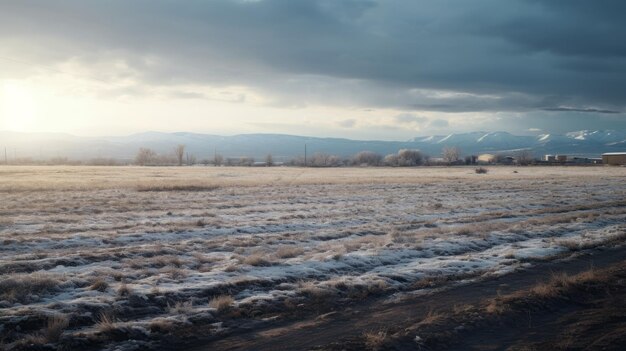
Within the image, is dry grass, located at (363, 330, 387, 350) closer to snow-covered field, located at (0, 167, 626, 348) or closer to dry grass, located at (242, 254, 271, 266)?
snow-covered field, located at (0, 167, 626, 348)

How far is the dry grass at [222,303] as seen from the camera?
920cm

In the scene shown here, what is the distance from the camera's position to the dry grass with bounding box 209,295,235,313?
9.20 m

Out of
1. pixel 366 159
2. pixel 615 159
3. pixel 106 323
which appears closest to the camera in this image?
pixel 106 323

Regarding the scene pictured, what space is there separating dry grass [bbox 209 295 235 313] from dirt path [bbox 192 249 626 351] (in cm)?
108

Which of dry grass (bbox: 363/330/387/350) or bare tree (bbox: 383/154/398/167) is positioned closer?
dry grass (bbox: 363/330/387/350)

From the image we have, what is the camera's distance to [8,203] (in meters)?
29.8

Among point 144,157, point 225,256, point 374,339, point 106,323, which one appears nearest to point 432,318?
point 374,339

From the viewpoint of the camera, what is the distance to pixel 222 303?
930 cm

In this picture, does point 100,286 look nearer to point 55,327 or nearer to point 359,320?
point 55,327

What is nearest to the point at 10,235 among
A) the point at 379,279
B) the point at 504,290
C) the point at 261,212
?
the point at 261,212

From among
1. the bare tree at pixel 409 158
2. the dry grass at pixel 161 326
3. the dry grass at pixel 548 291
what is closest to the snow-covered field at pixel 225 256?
the dry grass at pixel 161 326

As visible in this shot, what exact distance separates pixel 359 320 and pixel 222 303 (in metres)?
2.72

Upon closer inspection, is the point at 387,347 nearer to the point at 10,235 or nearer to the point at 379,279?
the point at 379,279

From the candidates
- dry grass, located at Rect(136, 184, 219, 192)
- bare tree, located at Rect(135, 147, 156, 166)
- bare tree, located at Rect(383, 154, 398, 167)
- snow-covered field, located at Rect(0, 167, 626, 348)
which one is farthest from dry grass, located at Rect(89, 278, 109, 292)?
bare tree, located at Rect(135, 147, 156, 166)
